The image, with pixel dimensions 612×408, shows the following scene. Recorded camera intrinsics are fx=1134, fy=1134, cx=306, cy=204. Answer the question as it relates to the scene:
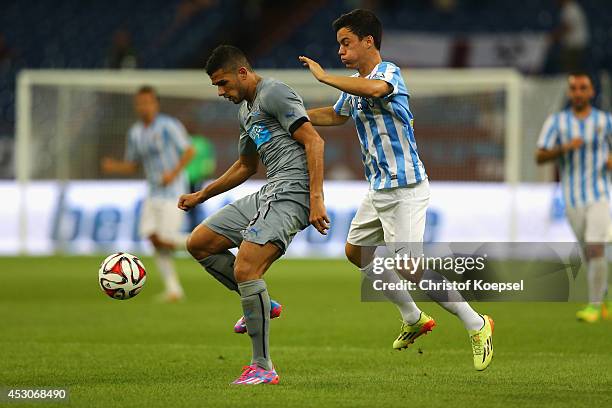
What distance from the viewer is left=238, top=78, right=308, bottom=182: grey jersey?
660cm

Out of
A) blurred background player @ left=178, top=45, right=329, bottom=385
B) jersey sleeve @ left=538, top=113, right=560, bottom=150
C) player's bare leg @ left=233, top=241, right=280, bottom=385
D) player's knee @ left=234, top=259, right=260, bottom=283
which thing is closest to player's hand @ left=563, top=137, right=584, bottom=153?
jersey sleeve @ left=538, top=113, right=560, bottom=150

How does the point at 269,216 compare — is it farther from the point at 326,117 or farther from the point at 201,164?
the point at 201,164

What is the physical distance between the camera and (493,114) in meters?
18.6

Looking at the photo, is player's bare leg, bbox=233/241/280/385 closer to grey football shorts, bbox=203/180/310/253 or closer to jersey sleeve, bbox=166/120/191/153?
grey football shorts, bbox=203/180/310/253

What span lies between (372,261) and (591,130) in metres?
4.07

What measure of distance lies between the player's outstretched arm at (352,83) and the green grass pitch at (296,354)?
1692mm

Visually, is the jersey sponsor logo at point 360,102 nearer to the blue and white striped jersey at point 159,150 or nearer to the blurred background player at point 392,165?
the blurred background player at point 392,165

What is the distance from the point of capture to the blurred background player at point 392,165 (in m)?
6.89

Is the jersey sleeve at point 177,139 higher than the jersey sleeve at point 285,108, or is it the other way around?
the jersey sleeve at point 177,139

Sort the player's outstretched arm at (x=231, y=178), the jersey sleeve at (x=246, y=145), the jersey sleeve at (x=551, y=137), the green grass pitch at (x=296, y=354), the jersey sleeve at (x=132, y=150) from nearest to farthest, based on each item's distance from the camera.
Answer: the green grass pitch at (x=296, y=354) < the jersey sleeve at (x=246, y=145) < the player's outstretched arm at (x=231, y=178) < the jersey sleeve at (x=551, y=137) < the jersey sleeve at (x=132, y=150)

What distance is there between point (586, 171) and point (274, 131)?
4732 millimetres

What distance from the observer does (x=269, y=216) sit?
6.61 m

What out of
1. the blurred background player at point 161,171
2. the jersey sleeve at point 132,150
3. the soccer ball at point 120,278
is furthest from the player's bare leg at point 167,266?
the soccer ball at point 120,278

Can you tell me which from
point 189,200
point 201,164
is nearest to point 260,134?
point 189,200
